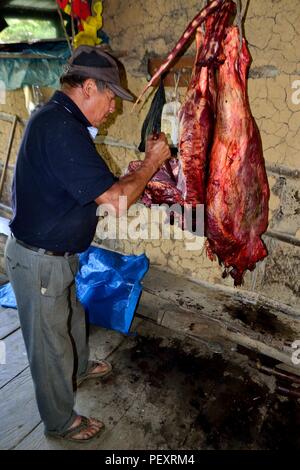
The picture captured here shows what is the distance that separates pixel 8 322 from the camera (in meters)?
3.85

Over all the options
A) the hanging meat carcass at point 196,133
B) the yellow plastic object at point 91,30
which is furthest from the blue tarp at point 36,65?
the hanging meat carcass at point 196,133

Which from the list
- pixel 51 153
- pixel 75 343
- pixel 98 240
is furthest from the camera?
pixel 98 240

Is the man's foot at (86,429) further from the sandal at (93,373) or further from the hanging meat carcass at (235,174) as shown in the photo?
the hanging meat carcass at (235,174)

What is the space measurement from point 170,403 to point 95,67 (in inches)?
105

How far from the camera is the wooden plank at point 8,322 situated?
371 centimetres

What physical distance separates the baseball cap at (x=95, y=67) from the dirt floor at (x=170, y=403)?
249cm

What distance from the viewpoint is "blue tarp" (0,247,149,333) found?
11.8 ft

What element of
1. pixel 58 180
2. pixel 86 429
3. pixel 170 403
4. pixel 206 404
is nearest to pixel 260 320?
pixel 206 404

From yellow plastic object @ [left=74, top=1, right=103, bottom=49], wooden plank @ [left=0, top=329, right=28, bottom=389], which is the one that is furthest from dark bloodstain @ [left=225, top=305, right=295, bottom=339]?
yellow plastic object @ [left=74, top=1, right=103, bottom=49]

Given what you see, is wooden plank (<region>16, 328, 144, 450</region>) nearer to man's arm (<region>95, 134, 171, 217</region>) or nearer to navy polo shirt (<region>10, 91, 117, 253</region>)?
navy polo shirt (<region>10, 91, 117, 253</region>)

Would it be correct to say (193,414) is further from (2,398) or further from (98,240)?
(98,240)
